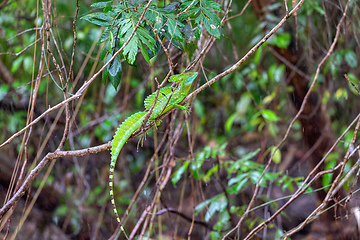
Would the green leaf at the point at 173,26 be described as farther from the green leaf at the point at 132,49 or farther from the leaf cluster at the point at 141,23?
the green leaf at the point at 132,49

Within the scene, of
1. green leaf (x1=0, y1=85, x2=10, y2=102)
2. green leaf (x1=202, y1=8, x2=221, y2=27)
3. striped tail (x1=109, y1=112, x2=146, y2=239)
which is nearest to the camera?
green leaf (x1=202, y1=8, x2=221, y2=27)

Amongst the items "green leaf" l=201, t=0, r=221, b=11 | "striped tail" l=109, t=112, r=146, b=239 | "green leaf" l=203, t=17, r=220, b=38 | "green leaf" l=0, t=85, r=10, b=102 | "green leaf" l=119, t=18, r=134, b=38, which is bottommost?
"striped tail" l=109, t=112, r=146, b=239

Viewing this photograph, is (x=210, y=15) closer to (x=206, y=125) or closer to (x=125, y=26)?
(x=125, y=26)

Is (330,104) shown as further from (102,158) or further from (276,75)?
(102,158)

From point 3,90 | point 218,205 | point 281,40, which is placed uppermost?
point 3,90

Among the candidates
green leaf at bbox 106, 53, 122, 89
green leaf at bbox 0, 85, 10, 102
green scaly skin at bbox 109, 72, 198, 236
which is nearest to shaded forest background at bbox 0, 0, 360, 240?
green leaf at bbox 0, 85, 10, 102

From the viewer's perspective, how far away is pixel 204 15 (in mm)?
1584

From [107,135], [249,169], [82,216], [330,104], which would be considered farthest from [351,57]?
[82,216]

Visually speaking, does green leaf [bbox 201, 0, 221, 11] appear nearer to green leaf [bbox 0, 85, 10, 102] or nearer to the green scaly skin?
the green scaly skin

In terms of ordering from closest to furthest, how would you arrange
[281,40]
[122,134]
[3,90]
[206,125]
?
[122,134], [281,40], [3,90], [206,125]

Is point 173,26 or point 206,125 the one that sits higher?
point 173,26

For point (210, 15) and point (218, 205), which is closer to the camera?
point (210, 15)

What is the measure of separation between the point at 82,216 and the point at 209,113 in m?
2.15

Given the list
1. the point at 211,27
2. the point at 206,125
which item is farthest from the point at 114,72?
the point at 206,125
